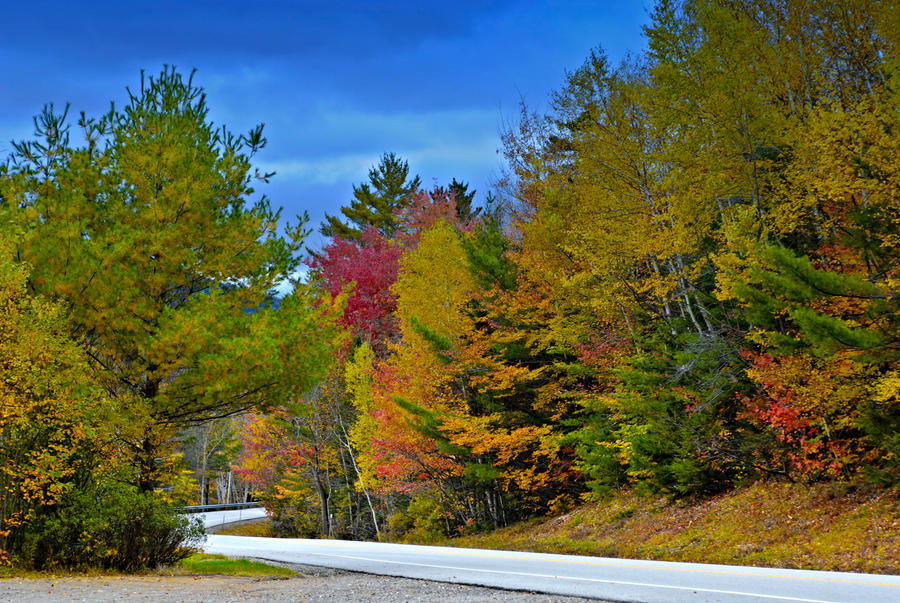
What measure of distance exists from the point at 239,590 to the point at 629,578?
506 cm

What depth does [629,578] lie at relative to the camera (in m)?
8.30

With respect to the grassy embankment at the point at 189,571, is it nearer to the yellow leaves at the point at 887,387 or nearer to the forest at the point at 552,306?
the forest at the point at 552,306

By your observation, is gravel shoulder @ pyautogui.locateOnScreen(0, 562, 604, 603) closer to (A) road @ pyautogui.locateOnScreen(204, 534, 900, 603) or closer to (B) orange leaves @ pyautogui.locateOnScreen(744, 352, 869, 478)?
(A) road @ pyautogui.locateOnScreen(204, 534, 900, 603)

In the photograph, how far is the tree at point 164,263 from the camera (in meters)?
10.2

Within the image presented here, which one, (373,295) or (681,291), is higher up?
(373,295)

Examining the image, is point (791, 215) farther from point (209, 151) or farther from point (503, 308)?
point (209, 151)

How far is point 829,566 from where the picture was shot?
9.38m

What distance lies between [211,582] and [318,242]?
1456 inches

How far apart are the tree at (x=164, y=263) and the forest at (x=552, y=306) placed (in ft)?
0.16

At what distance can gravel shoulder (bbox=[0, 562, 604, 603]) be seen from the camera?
283 inches

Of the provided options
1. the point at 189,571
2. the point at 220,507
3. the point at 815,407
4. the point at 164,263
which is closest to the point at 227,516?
the point at 220,507

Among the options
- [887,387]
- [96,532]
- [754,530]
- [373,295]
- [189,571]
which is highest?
[373,295]

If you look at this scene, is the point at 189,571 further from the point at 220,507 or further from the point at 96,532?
the point at 220,507

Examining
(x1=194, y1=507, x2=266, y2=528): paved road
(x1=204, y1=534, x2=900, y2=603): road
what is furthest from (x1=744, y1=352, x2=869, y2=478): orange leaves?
(x1=194, y1=507, x2=266, y2=528): paved road
